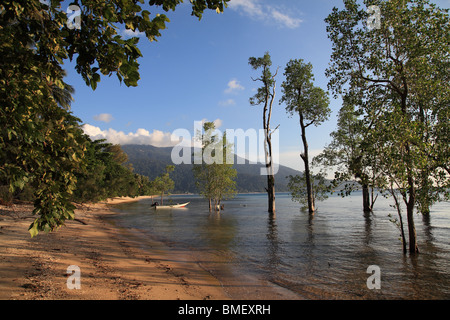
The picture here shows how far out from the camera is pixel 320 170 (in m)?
37.5

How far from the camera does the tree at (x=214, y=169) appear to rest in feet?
142

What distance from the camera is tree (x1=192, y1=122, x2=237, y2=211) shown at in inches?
1699

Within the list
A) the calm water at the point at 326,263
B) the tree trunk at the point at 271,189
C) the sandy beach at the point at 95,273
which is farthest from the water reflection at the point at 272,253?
the tree trunk at the point at 271,189

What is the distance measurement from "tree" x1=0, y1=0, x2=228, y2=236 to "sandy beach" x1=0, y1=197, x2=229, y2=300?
13.8 ft

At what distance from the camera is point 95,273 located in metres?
9.09

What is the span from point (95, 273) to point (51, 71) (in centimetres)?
774

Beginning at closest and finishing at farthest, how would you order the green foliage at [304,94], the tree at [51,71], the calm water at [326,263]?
the tree at [51,71]
the calm water at [326,263]
the green foliage at [304,94]

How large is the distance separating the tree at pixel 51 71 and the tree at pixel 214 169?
1522 inches

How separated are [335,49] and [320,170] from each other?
81.5 ft

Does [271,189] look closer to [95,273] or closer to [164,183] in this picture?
[164,183]

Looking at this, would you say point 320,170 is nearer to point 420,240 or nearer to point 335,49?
point 420,240

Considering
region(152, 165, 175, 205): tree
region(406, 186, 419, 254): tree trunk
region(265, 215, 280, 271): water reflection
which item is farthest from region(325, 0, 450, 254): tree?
region(152, 165, 175, 205): tree

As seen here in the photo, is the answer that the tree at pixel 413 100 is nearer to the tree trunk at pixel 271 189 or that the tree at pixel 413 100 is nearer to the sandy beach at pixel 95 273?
the sandy beach at pixel 95 273
